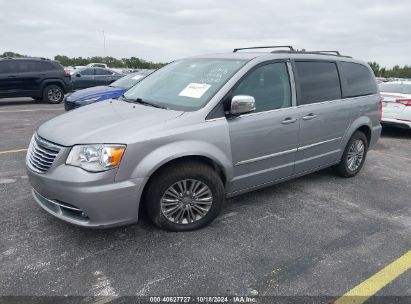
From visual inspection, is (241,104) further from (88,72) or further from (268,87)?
(88,72)

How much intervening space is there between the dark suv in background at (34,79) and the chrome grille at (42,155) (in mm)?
10691

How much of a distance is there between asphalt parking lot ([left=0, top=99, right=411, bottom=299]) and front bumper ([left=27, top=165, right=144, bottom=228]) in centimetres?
30

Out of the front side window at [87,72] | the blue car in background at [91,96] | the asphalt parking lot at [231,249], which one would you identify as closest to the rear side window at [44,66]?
the front side window at [87,72]

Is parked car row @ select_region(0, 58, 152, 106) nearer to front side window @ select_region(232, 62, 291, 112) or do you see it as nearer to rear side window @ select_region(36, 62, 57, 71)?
rear side window @ select_region(36, 62, 57, 71)

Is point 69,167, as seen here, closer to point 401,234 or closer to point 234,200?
point 234,200

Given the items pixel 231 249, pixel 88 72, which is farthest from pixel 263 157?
pixel 88 72

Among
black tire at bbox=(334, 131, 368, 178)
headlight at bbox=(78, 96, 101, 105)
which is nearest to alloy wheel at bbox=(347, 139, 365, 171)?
black tire at bbox=(334, 131, 368, 178)

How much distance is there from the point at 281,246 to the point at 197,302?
3.52ft

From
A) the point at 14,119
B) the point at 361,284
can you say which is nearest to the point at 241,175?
the point at 361,284

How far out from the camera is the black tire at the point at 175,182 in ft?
10.6

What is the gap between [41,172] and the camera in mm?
3156

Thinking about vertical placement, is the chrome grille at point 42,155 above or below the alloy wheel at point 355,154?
above

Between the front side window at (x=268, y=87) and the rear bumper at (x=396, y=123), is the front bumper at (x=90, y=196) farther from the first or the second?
the rear bumper at (x=396, y=123)

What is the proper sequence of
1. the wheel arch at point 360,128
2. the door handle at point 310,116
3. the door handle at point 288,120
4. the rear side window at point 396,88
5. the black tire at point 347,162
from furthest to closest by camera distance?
the rear side window at point 396,88, the black tire at point 347,162, the wheel arch at point 360,128, the door handle at point 310,116, the door handle at point 288,120
